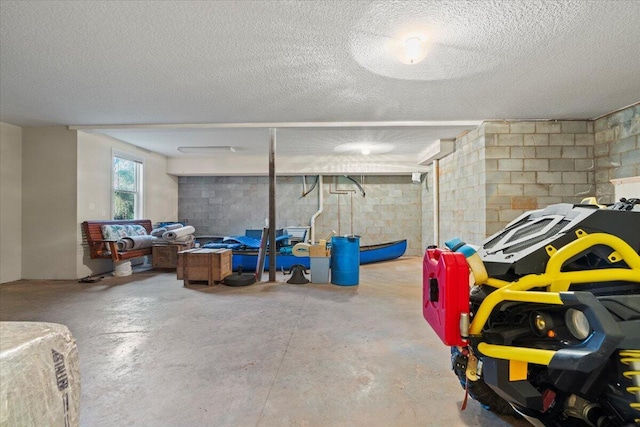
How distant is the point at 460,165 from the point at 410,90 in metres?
2.60

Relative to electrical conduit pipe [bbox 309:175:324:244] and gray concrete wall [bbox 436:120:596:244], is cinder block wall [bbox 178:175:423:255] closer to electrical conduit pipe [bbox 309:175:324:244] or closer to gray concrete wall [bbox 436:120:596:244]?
electrical conduit pipe [bbox 309:175:324:244]

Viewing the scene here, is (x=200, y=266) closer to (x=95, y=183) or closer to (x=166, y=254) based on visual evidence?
(x=166, y=254)

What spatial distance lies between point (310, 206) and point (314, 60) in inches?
219

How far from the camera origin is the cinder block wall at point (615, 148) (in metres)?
3.76

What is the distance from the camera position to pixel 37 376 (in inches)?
27.8

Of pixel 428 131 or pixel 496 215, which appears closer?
pixel 496 215

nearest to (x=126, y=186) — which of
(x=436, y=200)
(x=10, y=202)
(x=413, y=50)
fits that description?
(x=10, y=202)

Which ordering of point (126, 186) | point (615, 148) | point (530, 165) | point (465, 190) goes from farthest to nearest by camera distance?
point (126, 186) → point (465, 190) → point (530, 165) → point (615, 148)

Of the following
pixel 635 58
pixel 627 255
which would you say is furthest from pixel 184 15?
pixel 635 58

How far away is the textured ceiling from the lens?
85.7 inches

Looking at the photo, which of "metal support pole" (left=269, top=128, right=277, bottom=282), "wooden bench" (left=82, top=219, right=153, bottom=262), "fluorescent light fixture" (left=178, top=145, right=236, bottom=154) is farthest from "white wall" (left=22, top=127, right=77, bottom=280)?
"metal support pole" (left=269, top=128, right=277, bottom=282)

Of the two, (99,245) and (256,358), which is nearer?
(256,358)

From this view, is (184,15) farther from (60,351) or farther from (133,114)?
(133,114)

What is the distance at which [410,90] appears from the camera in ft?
11.7
